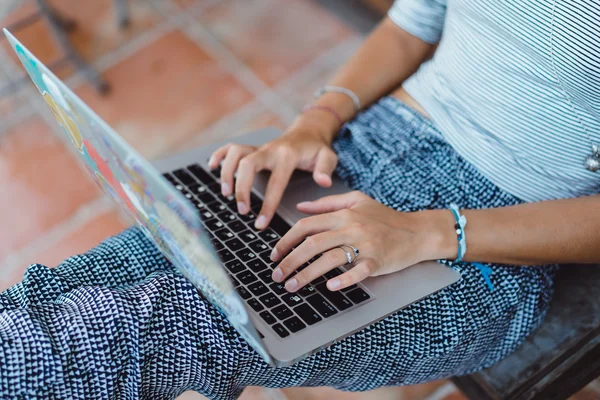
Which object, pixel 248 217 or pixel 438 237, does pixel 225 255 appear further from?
pixel 438 237

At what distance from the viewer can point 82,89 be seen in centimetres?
211

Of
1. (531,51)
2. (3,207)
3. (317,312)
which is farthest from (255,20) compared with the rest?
(317,312)

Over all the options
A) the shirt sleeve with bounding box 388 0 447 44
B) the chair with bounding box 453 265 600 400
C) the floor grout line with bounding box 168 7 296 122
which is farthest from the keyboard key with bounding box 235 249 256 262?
the floor grout line with bounding box 168 7 296 122

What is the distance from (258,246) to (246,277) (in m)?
0.08

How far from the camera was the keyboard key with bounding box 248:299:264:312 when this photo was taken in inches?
33.4

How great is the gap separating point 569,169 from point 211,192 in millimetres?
592

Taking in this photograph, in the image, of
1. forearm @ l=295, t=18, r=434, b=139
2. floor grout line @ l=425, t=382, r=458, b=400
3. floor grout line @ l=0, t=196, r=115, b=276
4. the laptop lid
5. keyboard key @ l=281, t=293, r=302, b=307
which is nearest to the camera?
the laptop lid

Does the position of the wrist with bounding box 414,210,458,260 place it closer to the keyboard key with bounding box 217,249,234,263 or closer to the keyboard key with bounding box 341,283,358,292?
the keyboard key with bounding box 341,283,358,292

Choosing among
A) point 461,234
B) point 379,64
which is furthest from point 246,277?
point 379,64

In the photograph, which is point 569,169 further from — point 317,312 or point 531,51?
point 317,312

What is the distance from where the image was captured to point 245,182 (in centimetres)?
100

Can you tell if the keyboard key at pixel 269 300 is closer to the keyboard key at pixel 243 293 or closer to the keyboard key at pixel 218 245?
the keyboard key at pixel 243 293

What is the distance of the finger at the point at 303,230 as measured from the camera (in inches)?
35.4

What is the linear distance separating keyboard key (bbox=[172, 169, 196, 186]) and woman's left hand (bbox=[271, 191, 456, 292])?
0.25m
